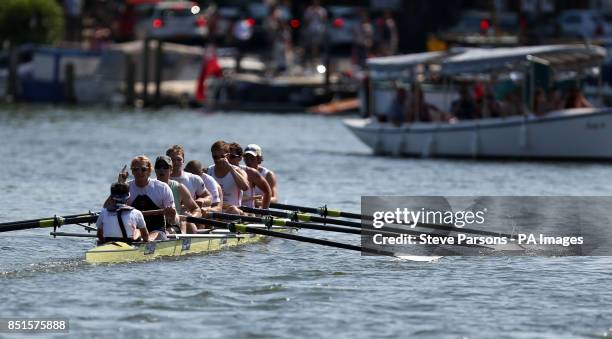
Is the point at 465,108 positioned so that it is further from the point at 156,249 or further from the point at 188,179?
the point at 156,249

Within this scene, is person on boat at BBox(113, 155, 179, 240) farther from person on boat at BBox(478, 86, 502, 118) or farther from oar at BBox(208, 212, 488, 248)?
person on boat at BBox(478, 86, 502, 118)

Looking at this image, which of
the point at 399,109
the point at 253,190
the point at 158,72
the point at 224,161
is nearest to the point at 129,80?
the point at 158,72

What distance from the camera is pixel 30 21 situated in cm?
6850

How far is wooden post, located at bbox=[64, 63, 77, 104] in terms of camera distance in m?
63.4

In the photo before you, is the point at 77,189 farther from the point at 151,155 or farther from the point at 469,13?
the point at 469,13

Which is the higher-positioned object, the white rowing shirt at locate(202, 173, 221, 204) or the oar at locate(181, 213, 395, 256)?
the white rowing shirt at locate(202, 173, 221, 204)

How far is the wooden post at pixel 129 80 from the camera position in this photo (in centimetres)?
6150

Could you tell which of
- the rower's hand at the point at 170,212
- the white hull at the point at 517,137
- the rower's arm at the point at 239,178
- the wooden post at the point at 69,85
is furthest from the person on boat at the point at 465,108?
the wooden post at the point at 69,85

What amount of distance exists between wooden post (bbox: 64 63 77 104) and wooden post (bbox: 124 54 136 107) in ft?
6.93

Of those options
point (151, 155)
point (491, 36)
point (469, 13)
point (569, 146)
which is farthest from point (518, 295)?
point (469, 13)

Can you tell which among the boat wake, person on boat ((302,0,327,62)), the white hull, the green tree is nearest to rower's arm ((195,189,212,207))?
the boat wake

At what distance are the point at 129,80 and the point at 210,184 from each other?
40.3 metres

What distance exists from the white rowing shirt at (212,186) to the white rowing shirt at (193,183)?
24cm

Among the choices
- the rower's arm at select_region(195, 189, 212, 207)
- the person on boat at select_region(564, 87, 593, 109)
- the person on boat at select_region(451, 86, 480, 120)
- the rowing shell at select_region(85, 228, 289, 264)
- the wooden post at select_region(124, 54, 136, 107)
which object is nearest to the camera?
the rowing shell at select_region(85, 228, 289, 264)
